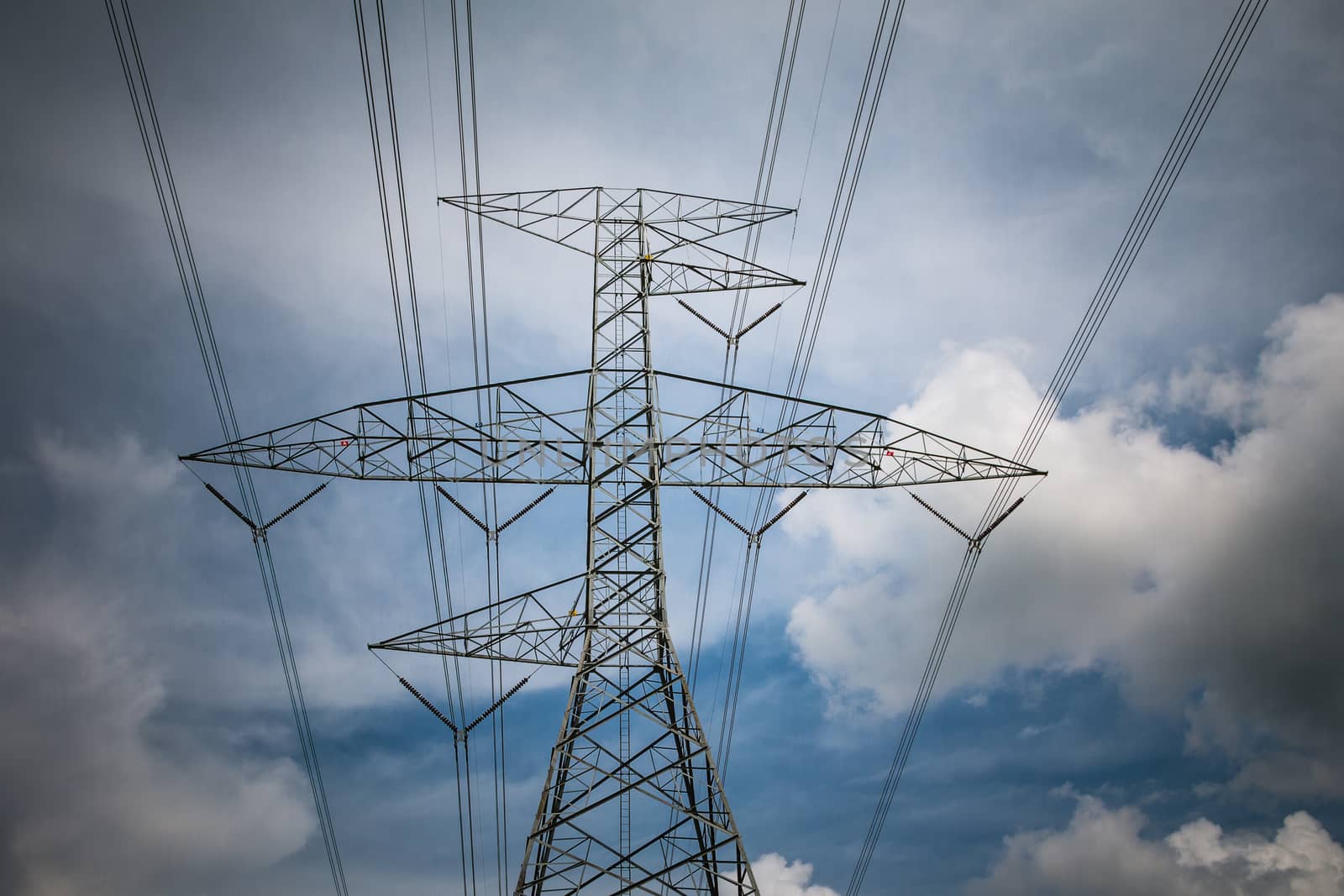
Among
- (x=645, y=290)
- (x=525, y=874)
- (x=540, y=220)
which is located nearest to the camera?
(x=525, y=874)

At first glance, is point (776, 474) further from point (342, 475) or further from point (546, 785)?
point (342, 475)

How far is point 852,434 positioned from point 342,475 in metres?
12.6

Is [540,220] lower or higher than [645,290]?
higher

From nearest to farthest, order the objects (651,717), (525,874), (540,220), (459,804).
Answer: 1. (525,874)
2. (651,717)
3. (459,804)
4. (540,220)

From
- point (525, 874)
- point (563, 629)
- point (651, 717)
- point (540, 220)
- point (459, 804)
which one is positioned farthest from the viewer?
point (540, 220)

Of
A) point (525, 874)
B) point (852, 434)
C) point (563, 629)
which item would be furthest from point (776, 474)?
point (525, 874)

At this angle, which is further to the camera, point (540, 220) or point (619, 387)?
point (540, 220)

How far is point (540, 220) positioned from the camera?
83.3 feet

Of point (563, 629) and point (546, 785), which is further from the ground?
point (563, 629)

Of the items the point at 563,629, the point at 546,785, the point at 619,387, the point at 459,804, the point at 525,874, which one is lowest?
the point at 525,874

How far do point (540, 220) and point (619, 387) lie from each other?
6.86 meters

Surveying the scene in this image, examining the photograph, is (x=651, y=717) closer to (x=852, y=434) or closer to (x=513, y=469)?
(x=513, y=469)

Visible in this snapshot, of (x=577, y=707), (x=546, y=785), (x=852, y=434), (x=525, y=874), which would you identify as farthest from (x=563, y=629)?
(x=852, y=434)

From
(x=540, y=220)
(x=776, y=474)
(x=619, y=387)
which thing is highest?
(x=540, y=220)
